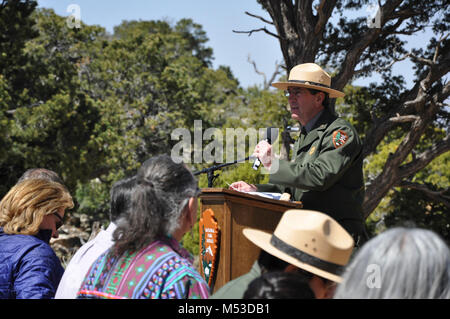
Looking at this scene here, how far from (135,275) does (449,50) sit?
34.4 feet

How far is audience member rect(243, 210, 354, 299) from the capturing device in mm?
2189

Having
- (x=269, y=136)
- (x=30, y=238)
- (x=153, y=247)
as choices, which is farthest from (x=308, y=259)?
(x=30, y=238)

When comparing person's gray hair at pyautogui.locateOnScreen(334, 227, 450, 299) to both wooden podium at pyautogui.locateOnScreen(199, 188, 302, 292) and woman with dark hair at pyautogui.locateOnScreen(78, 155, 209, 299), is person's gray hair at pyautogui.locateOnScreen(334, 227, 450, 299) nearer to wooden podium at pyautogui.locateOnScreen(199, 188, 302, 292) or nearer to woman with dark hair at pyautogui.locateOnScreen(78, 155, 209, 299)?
woman with dark hair at pyautogui.locateOnScreen(78, 155, 209, 299)

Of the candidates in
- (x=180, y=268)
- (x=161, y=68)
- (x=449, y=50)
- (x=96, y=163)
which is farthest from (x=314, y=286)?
(x=161, y=68)

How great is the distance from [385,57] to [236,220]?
9869mm

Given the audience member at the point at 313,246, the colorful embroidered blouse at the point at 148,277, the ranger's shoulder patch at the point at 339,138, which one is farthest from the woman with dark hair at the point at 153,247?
the ranger's shoulder patch at the point at 339,138

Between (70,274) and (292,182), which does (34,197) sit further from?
(292,182)

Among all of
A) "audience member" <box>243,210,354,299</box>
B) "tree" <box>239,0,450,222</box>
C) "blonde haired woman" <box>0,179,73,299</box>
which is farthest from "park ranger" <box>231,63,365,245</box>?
"tree" <box>239,0,450,222</box>

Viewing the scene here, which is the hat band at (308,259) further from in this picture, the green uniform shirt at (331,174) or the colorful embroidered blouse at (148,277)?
the green uniform shirt at (331,174)

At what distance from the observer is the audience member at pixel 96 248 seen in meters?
2.30

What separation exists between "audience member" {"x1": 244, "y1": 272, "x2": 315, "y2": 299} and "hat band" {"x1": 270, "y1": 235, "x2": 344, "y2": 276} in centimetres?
34

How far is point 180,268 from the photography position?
2.12 m

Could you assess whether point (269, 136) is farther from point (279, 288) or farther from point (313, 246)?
point (279, 288)

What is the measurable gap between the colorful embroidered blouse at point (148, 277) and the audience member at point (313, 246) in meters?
0.32
